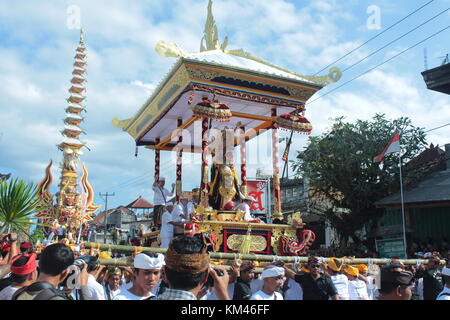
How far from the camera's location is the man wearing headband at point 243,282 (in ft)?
15.8

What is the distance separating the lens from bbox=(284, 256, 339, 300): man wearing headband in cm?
506

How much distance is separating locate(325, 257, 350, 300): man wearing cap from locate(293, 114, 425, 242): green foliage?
14363 millimetres

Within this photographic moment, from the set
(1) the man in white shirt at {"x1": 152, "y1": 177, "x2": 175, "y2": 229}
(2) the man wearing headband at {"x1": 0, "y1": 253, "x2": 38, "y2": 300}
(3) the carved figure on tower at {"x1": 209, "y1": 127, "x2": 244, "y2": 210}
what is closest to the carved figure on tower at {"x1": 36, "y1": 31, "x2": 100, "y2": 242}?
(1) the man in white shirt at {"x1": 152, "y1": 177, "x2": 175, "y2": 229}

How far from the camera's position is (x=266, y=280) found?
13.9 feet

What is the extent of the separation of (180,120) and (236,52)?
286cm

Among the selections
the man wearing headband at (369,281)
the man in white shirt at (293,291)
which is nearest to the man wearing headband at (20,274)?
the man in white shirt at (293,291)

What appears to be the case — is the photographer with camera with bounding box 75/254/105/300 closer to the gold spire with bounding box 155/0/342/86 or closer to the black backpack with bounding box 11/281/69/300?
the black backpack with bounding box 11/281/69/300

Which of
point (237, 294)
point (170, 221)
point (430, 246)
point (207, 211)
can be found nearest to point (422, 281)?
point (237, 294)

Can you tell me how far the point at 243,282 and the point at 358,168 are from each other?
15859 millimetres

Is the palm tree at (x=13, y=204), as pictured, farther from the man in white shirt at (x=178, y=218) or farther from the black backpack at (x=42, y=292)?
the black backpack at (x=42, y=292)

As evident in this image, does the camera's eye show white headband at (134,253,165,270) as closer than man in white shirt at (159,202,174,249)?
Yes

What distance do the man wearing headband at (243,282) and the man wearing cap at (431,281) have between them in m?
3.32

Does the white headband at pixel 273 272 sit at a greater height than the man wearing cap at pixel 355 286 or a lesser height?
greater
